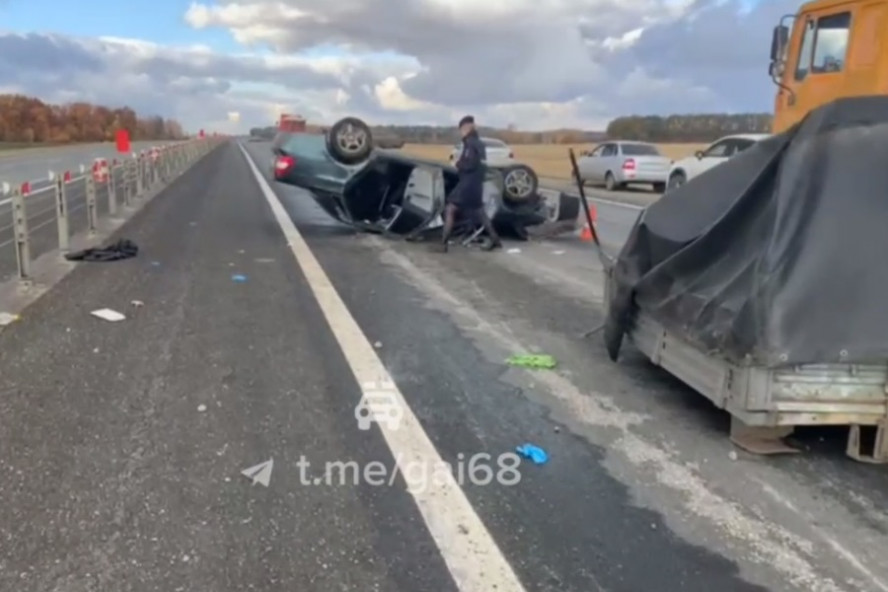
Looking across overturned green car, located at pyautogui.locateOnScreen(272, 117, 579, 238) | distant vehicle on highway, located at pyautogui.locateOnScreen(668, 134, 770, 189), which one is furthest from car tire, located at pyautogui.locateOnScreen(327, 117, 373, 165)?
distant vehicle on highway, located at pyautogui.locateOnScreen(668, 134, 770, 189)

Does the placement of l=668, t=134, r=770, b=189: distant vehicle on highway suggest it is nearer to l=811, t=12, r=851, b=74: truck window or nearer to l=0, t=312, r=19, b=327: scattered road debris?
l=811, t=12, r=851, b=74: truck window

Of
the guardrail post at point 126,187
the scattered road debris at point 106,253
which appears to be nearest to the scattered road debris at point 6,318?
the scattered road debris at point 106,253

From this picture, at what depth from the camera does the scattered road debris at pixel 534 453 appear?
169 inches

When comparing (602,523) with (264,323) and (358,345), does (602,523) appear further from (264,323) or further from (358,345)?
(264,323)

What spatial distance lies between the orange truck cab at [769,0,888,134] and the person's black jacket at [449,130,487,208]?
156 inches

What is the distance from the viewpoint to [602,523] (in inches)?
142

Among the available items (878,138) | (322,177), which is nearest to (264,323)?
(878,138)

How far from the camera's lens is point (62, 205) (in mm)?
10539

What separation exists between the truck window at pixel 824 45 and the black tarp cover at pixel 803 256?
4406 millimetres

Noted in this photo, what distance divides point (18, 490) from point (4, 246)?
849 cm

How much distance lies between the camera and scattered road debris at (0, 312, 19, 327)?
22.8 feet

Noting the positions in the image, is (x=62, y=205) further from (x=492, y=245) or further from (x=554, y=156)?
(x=554, y=156)

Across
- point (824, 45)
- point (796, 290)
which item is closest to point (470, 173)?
point (824, 45)

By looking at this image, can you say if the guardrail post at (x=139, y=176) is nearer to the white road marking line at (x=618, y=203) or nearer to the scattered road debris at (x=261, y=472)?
the white road marking line at (x=618, y=203)
